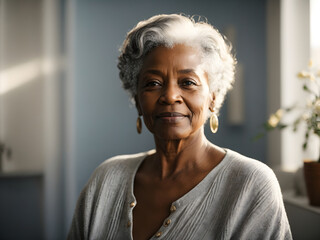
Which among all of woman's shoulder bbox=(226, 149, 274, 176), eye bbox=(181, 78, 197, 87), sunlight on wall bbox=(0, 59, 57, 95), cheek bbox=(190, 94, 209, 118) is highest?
sunlight on wall bbox=(0, 59, 57, 95)

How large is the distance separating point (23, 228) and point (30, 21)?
1814 mm

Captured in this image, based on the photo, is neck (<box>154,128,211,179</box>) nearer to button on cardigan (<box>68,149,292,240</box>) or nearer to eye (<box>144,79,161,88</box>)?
button on cardigan (<box>68,149,292,240</box>)

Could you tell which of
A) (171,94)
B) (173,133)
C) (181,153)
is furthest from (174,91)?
(181,153)

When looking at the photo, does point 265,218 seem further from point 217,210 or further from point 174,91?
point 174,91

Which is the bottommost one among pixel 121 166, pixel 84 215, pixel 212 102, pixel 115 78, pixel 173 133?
pixel 84 215

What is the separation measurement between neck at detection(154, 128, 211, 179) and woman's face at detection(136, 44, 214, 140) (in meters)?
0.06

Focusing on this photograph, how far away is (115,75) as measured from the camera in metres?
3.42

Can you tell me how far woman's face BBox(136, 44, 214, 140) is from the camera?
1182 millimetres

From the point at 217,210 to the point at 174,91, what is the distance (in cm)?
40

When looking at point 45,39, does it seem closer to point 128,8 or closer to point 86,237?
point 128,8

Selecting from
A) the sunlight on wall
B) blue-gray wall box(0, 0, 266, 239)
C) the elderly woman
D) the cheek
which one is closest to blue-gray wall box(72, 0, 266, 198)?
blue-gray wall box(0, 0, 266, 239)

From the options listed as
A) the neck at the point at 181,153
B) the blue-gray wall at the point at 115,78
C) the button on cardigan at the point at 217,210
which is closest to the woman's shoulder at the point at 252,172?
the button on cardigan at the point at 217,210

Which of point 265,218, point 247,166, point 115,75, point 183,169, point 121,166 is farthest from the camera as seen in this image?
point 115,75

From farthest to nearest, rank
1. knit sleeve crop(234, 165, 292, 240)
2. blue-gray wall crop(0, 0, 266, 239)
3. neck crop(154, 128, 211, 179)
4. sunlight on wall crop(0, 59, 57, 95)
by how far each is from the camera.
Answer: blue-gray wall crop(0, 0, 266, 239)
sunlight on wall crop(0, 59, 57, 95)
neck crop(154, 128, 211, 179)
knit sleeve crop(234, 165, 292, 240)
